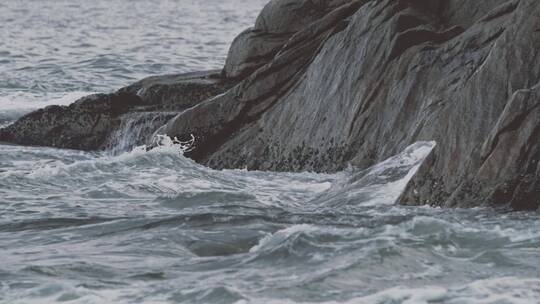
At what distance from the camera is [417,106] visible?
608 inches

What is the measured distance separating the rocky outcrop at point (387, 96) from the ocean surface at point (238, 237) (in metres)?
0.42

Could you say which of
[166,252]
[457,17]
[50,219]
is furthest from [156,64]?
[166,252]

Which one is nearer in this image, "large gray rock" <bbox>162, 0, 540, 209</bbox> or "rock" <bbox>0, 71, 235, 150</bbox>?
"large gray rock" <bbox>162, 0, 540, 209</bbox>

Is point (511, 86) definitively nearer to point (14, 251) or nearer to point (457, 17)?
point (457, 17)

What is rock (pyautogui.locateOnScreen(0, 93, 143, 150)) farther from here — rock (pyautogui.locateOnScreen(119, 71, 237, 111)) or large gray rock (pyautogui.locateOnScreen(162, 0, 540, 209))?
large gray rock (pyautogui.locateOnScreen(162, 0, 540, 209))

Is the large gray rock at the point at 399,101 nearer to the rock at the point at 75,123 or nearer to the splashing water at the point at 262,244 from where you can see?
the splashing water at the point at 262,244

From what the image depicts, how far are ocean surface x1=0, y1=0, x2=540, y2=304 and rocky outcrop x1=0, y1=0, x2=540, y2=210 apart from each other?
16.5 inches

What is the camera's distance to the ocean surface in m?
9.72

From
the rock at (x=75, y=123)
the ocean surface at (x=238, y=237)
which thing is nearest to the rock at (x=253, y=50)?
the rock at (x=75, y=123)

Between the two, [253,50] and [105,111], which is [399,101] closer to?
[253,50]

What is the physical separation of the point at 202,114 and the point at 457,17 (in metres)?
4.76

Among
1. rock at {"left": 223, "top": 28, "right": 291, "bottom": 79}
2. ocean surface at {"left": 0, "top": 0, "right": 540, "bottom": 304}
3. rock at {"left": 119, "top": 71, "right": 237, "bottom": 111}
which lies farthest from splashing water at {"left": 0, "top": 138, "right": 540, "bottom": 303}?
rock at {"left": 119, "top": 71, "right": 237, "bottom": 111}

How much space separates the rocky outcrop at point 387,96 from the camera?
12.4m

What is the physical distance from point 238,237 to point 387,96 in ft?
16.0
